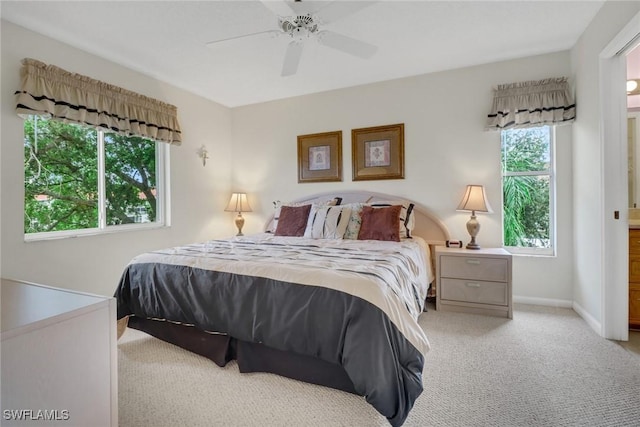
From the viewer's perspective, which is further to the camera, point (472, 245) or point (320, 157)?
point (320, 157)

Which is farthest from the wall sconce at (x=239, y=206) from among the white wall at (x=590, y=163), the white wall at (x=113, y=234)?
the white wall at (x=590, y=163)

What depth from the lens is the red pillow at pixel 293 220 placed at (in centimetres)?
344

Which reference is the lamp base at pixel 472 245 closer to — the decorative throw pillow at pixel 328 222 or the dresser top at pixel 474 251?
the dresser top at pixel 474 251

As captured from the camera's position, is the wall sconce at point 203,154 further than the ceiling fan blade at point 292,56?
Yes

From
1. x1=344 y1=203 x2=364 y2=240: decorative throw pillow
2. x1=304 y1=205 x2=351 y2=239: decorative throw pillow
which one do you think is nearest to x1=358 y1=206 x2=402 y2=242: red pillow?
x1=344 y1=203 x2=364 y2=240: decorative throw pillow

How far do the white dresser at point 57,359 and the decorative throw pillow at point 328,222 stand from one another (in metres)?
2.26

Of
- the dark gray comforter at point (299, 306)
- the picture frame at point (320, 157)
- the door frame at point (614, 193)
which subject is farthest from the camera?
the picture frame at point (320, 157)

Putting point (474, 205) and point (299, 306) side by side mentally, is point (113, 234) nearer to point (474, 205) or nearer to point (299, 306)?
point (299, 306)

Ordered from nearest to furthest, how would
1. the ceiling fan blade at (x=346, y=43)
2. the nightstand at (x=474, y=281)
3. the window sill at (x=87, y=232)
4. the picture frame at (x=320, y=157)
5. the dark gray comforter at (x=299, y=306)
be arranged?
the dark gray comforter at (x=299, y=306)
the ceiling fan blade at (x=346, y=43)
the window sill at (x=87, y=232)
the nightstand at (x=474, y=281)
the picture frame at (x=320, y=157)

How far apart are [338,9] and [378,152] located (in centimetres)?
207

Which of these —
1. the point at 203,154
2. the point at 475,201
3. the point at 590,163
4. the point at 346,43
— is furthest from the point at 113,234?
the point at 590,163

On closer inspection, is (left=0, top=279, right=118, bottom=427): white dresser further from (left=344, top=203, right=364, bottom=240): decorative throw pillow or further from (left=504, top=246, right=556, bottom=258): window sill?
(left=504, top=246, right=556, bottom=258): window sill

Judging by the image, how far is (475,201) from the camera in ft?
10.5

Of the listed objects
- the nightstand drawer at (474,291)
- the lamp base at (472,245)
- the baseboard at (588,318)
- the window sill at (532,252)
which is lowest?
the baseboard at (588,318)
